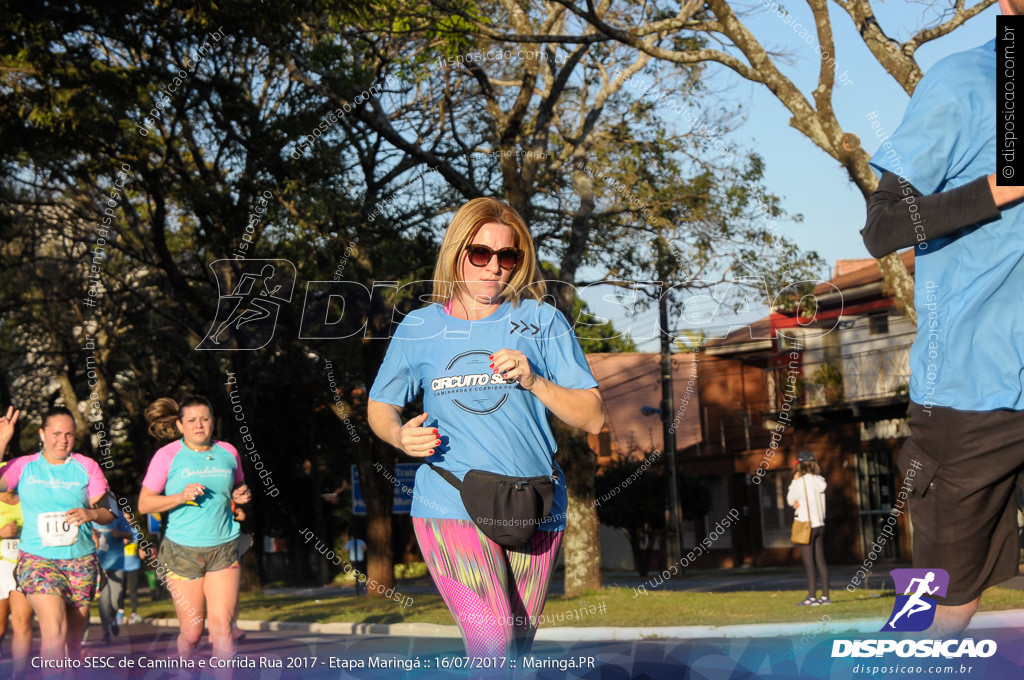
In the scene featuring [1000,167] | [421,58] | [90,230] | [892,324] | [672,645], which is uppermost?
[421,58]

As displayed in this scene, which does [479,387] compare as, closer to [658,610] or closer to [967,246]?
[967,246]

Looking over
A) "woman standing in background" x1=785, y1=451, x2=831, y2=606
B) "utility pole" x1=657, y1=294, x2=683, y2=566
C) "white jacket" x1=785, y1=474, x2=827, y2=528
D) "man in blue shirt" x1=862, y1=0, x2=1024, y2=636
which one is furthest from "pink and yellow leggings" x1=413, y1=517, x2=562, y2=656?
"utility pole" x1=657, y1=294, x2=683, y2=566

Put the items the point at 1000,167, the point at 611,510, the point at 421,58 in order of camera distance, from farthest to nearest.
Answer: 1. the point at 611,510
2. the point at 421,58
3. the point at 1000,167

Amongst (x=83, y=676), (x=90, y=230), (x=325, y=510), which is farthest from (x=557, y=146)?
(x=325, y=510)

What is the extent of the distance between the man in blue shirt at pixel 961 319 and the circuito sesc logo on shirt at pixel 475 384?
1.27 meters

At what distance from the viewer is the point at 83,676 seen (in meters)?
7.93

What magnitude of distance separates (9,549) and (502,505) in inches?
255

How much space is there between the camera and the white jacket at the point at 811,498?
516 inches

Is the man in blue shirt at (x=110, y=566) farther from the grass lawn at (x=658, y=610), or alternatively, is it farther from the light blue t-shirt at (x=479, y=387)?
the light blue t-shirt at (x=479, y=387)

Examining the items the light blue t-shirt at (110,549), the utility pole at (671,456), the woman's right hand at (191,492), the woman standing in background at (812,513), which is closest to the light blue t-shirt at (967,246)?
the woman's right hand at (191,492)

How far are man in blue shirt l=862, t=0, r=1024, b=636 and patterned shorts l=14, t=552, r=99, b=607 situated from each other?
607cm

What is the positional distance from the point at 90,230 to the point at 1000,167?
2047 cm

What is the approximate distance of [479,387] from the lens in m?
3.62

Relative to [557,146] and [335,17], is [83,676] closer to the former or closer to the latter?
[335,17]
